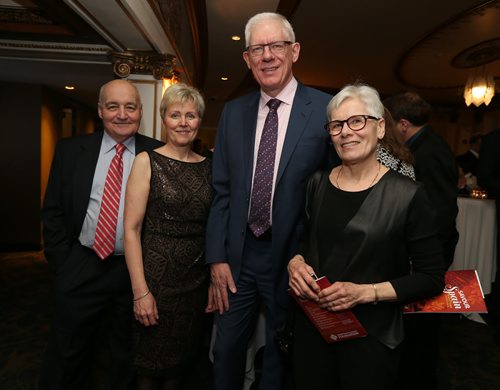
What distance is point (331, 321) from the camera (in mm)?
1253

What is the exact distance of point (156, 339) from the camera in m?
1.70

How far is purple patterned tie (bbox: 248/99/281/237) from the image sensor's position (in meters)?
1.60

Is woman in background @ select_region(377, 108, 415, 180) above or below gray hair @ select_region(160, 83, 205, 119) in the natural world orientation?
below

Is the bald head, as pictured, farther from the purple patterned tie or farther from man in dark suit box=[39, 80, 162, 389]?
the purple patterned tie

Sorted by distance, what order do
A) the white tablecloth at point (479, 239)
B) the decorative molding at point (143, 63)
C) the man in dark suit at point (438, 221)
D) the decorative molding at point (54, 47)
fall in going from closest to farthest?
the man in dark suit at point (438, 221) → the decorative molding at point (143, 63) → the white tablecloth at point (479, 239) → the decorative molding at point (54, 47)

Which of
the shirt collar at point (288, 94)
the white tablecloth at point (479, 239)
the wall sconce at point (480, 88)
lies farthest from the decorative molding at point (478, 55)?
the shirt collar at point (288, 94)

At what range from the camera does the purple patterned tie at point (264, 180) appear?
160 cm

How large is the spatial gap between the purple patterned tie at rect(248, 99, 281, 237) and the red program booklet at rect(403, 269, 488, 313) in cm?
63

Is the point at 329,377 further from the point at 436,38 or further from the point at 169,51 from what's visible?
the point at 436,38

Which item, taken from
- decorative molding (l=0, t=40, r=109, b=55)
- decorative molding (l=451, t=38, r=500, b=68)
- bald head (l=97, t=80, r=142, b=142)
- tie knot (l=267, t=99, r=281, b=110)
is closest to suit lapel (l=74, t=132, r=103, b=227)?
bald head (l=97, t=80, r=142, b=142)

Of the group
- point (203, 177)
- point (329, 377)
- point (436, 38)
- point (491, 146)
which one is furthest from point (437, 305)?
point (436, 38)

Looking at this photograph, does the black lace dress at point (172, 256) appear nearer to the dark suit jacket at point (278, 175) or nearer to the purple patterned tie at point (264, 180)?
the dark suit jacket at point (278, 175)

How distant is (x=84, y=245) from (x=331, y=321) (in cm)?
124

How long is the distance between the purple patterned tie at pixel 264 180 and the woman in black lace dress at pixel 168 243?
24 centimetres
